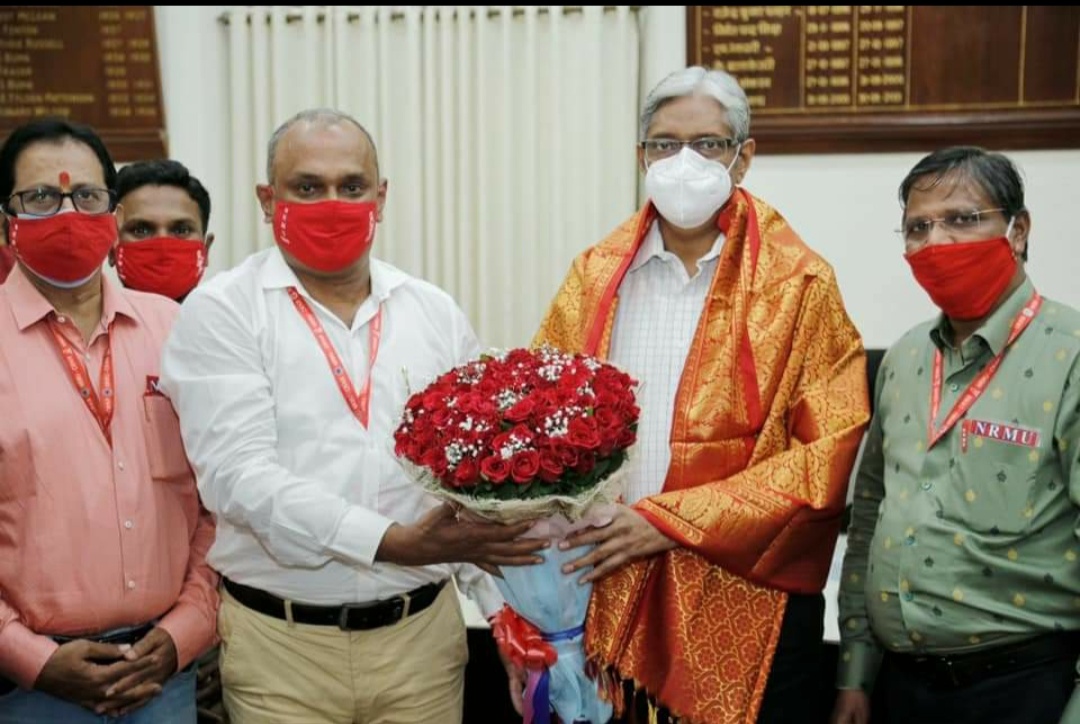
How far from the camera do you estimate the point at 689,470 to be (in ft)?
6.51

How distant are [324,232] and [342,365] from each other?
25 cm

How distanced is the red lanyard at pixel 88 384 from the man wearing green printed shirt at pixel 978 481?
58.5 inches

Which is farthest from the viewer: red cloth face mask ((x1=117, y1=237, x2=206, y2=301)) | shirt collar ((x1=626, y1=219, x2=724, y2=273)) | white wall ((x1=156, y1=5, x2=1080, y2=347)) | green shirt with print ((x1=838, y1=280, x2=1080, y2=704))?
white wall ((x1=156, y1=5, x2=1080, y2=347))

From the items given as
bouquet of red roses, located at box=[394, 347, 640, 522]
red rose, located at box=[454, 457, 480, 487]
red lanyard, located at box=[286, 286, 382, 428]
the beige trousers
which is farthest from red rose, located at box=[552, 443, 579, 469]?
the beige trousers

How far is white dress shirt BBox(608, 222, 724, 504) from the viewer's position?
→ 2047 mm

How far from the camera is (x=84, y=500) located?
1.82 metres

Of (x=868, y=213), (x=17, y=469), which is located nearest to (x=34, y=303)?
(x=17, y=469)

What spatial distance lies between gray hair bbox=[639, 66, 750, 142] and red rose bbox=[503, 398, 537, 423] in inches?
33.3

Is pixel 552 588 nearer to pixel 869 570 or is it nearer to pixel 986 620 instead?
pixel 869 570

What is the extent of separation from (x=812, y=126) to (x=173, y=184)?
2487mm

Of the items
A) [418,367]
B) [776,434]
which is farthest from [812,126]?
[418,367]

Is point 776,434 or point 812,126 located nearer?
point 776,434

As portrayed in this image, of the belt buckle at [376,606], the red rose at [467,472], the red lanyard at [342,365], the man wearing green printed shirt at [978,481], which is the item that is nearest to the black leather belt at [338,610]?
the belt buckle at [376,606]

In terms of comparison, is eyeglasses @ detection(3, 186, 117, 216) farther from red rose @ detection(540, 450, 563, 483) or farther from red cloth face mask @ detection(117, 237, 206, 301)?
red rose @ detection(540, 450, 563, 483)
